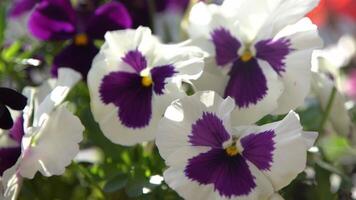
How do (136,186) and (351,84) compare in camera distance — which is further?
(351,84)

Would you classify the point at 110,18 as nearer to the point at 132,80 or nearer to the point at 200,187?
the point at 132,80

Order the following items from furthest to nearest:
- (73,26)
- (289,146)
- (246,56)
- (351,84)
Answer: (351,84) < (73,26) < (246,56) < (289,146)

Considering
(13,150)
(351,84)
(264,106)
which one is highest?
(264,106)

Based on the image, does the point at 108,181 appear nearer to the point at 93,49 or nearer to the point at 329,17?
the point at 93,49

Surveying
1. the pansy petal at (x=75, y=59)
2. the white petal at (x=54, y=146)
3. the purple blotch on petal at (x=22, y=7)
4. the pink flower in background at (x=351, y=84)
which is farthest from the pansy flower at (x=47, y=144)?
the pink flower in background at (x=351, y=84)

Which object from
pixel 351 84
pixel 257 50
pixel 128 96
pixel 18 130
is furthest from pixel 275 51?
pixel 351 84

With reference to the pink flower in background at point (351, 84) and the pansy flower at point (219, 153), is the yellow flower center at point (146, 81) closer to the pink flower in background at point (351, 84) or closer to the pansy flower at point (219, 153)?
the pansy flower at point (219, 153)

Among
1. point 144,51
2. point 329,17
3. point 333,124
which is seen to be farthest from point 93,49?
point 329,17

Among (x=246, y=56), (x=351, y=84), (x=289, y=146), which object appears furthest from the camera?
(x=351, y=84)

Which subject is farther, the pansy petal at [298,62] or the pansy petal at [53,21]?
the pansy petal at [53,21]
